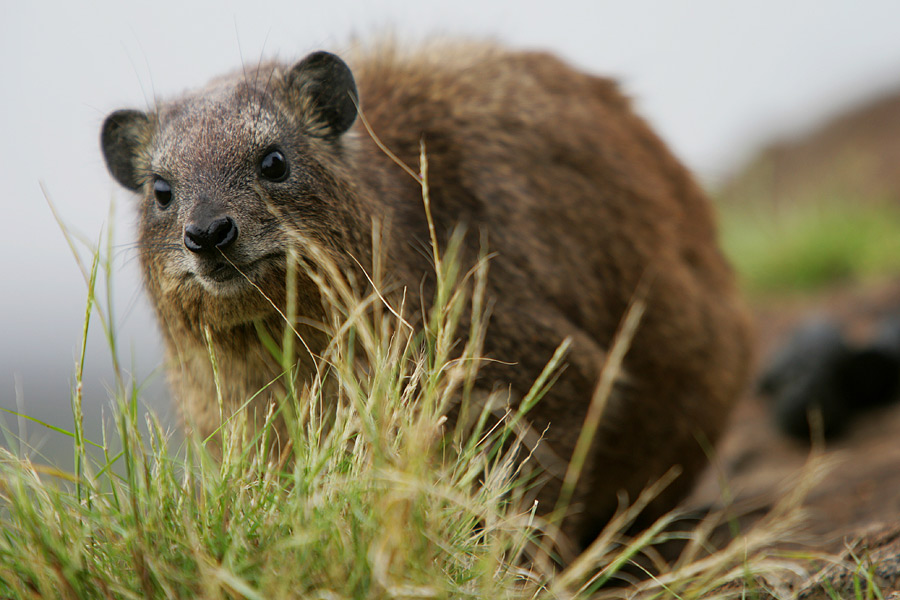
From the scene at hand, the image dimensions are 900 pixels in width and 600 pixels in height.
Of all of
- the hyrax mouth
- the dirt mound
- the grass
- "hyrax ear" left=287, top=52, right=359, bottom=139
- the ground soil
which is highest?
"hyrax ear" left=287, top=52, right=359, bottom=139

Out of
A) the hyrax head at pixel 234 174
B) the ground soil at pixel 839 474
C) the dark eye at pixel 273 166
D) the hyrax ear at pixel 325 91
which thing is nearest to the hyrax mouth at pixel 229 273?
the hyrax head at pixel 234 174

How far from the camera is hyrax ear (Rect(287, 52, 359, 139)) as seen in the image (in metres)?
3.40

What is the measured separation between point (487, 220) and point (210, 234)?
4.85ft

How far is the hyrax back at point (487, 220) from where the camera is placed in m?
3.09

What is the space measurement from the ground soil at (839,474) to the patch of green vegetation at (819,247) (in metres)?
0.71

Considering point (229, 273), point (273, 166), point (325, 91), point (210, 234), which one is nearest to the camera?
point (210, 234)

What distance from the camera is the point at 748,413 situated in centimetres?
711

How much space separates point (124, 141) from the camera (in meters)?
3.61

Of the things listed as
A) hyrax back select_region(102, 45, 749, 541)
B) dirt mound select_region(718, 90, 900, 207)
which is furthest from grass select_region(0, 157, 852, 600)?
dirt mound select_region(718, 90, 900, 207)

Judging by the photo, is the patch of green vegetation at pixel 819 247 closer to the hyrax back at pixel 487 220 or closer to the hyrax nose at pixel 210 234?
the hyrax back at pixel 487 220

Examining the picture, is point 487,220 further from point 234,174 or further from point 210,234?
point 210,234

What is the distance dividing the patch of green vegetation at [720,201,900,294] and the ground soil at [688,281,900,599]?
71 cm

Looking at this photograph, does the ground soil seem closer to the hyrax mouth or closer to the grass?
the grass

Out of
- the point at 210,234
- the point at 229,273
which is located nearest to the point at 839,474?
the point at 229,273
